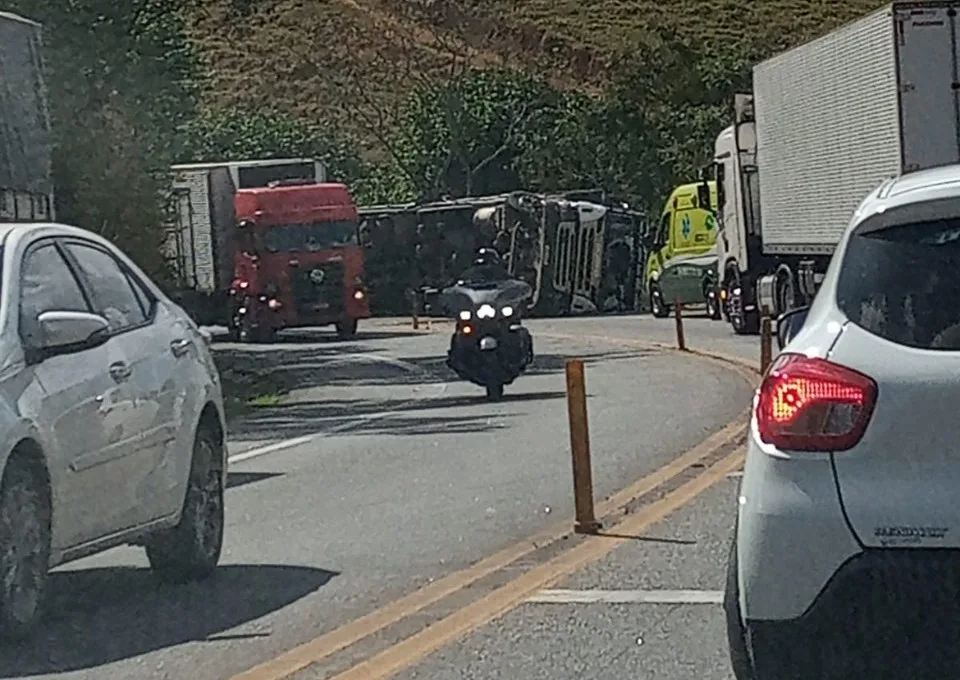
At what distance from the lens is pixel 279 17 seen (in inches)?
4067

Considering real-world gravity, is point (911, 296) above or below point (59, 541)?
above

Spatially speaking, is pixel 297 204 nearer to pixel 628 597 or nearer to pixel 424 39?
pixel 628 597

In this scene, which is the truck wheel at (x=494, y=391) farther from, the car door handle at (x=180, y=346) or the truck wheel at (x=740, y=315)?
the truck wheel at (x=740, y=315)

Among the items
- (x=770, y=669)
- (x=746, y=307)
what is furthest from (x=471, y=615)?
(x=746, y=307)

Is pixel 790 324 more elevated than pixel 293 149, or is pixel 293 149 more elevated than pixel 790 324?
pixel 293 149

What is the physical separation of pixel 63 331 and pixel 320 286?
111 ft

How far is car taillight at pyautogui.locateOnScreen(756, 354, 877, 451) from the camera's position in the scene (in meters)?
6.02

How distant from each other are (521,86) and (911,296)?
223 ft

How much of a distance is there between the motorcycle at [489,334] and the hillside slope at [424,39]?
204 ft

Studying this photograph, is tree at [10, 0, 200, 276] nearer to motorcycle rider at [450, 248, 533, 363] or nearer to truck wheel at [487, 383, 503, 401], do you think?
motorcycle rider at [450, 248, 533, 363]

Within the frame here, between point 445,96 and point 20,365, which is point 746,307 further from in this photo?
point 445,96

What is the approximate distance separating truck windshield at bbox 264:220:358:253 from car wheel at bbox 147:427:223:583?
104 ft

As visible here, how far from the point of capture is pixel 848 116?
27391 mm

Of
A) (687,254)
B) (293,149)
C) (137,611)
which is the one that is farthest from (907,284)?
(293,149)
